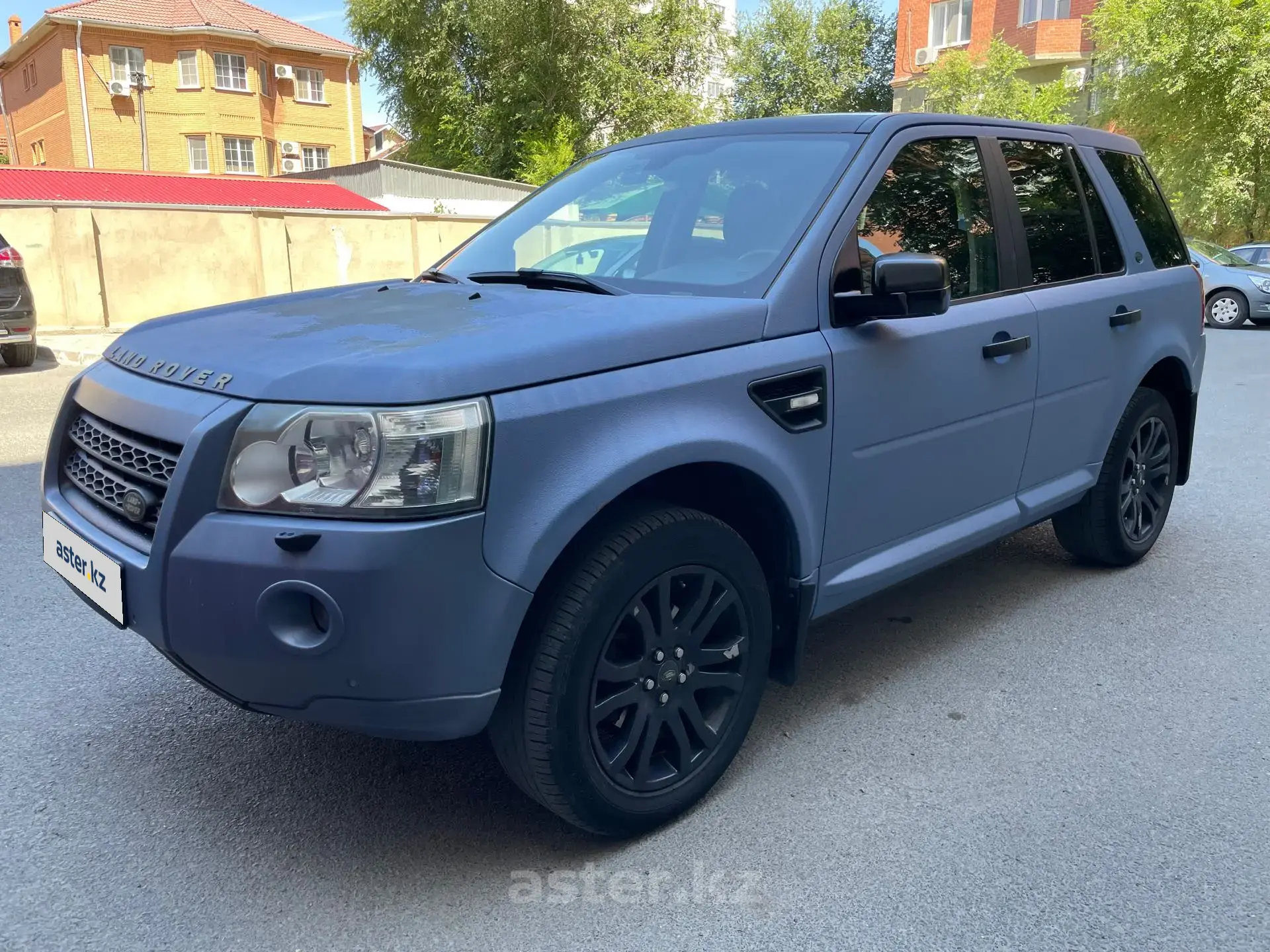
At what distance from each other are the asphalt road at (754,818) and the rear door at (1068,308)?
2.16 ft

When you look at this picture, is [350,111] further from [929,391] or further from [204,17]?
[929,391]

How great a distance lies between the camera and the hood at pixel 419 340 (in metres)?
2.09

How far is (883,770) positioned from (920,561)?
2.19 feet

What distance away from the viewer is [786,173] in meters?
3.08

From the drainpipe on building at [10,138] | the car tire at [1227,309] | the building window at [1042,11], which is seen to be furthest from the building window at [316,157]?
the car tire at [1227,309]

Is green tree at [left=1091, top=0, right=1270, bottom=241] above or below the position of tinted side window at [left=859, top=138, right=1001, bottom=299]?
above

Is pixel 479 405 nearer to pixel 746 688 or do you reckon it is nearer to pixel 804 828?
pixel 746 688

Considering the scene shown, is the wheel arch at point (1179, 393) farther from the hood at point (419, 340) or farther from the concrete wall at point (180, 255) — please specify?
the concrete wall at point (180, 255)

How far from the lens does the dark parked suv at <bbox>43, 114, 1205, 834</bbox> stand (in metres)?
2.06

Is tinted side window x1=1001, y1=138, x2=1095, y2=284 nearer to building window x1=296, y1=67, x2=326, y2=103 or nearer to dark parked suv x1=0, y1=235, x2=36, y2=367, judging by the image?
dark parked suv x1=0, y1=235, x2=36, y2=367

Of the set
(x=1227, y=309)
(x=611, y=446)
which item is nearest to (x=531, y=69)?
(x=1227, y=309)

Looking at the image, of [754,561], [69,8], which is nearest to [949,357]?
[754,561]

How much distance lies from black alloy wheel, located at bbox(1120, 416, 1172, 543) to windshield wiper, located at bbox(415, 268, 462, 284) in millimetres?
2814

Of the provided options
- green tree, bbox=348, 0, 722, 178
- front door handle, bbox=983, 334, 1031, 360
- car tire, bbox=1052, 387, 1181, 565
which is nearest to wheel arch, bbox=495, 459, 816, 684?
front door handle, bbox=983, 334, 1031, 360
